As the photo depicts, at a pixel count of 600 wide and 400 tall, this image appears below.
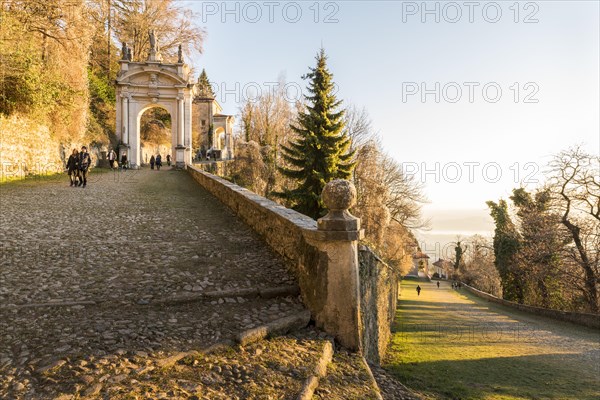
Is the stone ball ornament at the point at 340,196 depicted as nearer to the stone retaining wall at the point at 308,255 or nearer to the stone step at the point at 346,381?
the stone retaining wall at the point at 308,255

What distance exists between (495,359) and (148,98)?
94.6 ft

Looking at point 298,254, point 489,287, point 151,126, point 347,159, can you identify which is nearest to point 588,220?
point 347,159

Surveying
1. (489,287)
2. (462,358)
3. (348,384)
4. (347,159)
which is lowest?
(489,287)

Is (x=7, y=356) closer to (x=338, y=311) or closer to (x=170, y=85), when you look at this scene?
(x=338, y=311)

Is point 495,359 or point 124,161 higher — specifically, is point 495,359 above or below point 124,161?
below

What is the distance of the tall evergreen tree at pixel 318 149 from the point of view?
19938mm

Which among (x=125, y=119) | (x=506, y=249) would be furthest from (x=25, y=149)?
(x=506, y=249)

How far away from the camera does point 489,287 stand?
142 feet

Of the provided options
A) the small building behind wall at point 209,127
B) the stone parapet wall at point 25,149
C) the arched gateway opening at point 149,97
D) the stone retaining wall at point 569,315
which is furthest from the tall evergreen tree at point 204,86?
the stone retaining wall at point 569,315

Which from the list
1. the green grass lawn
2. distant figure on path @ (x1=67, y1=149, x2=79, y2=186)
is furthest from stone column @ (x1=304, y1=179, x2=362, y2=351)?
distant figure on path @ (x1=67, y1=149, x2=79, y2=186)

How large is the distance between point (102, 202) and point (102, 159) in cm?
1909

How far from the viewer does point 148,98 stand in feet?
95.9

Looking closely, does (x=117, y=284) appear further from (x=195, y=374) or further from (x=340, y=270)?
(x=340, y=270)

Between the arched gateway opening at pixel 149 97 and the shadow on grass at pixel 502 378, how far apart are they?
24544 millimetres
